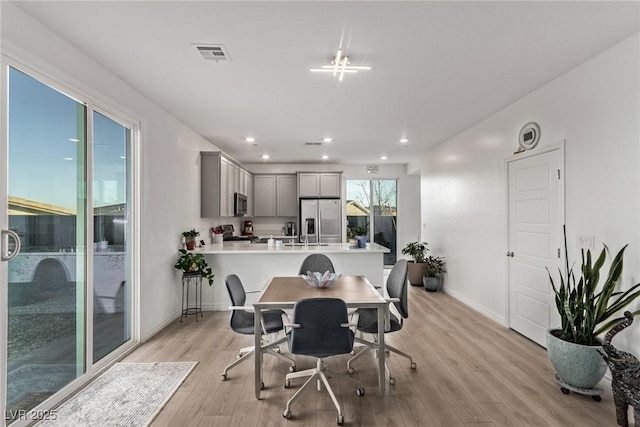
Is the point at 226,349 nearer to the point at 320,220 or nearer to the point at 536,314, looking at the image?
the point at 536,314

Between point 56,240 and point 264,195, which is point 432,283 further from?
point 56,240

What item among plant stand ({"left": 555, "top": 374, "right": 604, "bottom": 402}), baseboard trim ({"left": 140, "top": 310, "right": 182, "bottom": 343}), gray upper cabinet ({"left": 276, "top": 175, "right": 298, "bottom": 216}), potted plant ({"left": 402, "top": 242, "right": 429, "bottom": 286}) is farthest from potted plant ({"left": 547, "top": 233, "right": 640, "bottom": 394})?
gray upper cabinet ({"left": 276, "top": 175, "right": 298, "bottom": 216})

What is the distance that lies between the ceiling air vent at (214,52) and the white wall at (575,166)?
3098 mm

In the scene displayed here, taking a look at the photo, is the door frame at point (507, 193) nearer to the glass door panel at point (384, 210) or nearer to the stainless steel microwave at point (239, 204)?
the glass door panel at point (384, 210)

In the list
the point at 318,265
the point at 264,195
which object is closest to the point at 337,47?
the point at 318,265

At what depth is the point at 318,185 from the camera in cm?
755

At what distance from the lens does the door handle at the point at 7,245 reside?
189cm

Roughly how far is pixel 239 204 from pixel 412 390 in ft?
15.6

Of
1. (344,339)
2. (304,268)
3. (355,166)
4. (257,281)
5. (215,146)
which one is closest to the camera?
(344,339)

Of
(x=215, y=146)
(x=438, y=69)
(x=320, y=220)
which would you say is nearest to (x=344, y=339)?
(x=438, y=69)

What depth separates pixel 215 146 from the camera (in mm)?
5863

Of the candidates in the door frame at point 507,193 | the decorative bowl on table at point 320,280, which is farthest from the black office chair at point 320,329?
the door frame at point 507,193

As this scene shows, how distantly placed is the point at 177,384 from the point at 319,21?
3.01m

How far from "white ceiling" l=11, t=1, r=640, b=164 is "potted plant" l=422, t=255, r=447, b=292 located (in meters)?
2.77
